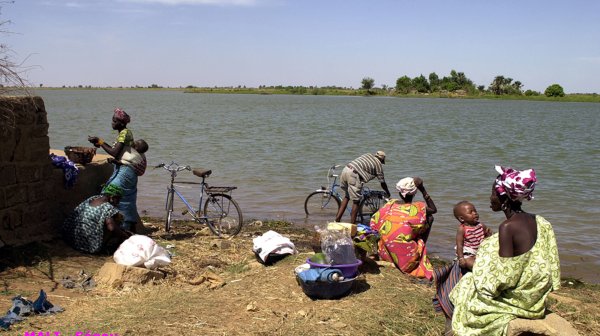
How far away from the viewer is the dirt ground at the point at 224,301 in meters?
4.78

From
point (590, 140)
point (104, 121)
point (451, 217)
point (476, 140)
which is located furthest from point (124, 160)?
point (104, 121)

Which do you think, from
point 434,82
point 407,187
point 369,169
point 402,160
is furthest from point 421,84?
point 407,187

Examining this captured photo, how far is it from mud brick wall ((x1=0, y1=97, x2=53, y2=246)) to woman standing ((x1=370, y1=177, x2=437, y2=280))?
395 centimetres

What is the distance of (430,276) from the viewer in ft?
21.1

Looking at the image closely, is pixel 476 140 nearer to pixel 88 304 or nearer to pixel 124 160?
pixel 124 160

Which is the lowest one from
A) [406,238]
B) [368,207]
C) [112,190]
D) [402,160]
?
[402,160]

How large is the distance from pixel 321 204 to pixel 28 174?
580 centimetres

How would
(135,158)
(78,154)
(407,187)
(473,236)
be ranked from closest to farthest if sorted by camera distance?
(473,236) < (407,187) < (135,158) < (78,154)

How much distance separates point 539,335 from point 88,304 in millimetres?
3790

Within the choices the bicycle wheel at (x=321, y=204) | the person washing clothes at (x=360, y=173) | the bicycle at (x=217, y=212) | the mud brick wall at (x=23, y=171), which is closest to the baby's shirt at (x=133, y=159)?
the mud brick wall at (x=23, y=171)

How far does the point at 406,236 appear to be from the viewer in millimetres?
6477

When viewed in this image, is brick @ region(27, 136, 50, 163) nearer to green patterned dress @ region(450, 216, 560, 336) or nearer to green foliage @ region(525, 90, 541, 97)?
green patterned dress @ region(450, 216, 560, 336)

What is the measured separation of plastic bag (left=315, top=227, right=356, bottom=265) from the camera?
5.51 meters

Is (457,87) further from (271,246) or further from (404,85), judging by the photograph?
(271,246)
